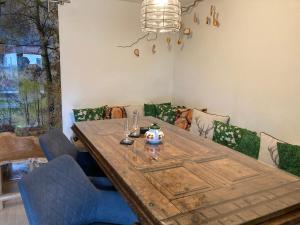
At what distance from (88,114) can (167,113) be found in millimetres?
1074

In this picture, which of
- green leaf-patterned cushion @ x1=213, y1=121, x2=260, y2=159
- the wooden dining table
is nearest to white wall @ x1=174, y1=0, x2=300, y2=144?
green leaf-patterned cushion @ x1=213, y1=121, x2=260, y2=159

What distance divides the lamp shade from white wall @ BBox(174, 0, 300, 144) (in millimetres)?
991

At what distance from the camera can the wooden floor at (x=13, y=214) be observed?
2.30 metres

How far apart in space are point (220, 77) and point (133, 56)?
1384 millimetres

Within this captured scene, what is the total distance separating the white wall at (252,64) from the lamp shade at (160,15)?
3.25 ft

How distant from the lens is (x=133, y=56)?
3828 mm

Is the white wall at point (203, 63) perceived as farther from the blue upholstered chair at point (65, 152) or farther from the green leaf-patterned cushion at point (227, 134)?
the blue upholstered chair at point (65, 152)

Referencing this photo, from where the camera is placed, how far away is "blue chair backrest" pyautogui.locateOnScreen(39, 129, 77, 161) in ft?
5.89

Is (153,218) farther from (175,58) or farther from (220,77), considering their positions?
(175,58)

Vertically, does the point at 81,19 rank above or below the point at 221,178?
above

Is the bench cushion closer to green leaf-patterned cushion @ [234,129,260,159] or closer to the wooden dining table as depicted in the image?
green leaf-patterned cushion @ [234,129,260,159]

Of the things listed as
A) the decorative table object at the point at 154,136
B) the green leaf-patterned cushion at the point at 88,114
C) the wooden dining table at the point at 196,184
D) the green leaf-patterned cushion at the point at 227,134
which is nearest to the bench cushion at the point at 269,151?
the green leaf-patterned cushion at the point at 227,134

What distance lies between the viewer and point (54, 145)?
1.86 meters

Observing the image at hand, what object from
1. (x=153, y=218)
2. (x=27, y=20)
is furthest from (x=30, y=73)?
(x=153, y=218)
